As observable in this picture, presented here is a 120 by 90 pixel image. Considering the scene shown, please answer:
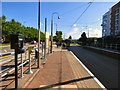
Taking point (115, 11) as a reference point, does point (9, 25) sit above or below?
below

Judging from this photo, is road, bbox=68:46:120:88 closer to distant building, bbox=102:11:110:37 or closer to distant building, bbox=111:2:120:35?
distant building, bbox=111:2:120:35

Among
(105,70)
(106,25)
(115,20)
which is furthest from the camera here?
(106,25)

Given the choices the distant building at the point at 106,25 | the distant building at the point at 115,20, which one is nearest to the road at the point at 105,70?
A: the distant building at the point at 115,20

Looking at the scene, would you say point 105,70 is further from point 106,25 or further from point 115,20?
point 106,25

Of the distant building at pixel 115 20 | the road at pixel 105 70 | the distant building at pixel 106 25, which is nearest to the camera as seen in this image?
the road at pixel 105 70

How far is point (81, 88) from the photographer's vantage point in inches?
369

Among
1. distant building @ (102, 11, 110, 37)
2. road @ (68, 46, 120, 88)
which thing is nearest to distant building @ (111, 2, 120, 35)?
distant building @ (102, 11, 110, 37)

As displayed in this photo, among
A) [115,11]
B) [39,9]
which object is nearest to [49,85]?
[39,9]

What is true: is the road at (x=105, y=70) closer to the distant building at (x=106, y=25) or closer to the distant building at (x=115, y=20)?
the distant building at (x=115, y=20)

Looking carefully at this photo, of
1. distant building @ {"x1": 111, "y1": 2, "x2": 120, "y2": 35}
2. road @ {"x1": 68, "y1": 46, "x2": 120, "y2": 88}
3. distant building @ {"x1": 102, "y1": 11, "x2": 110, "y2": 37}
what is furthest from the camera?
distant building @ {"x1": 102, "y1": 11, "x2": 110, "y2": 37}

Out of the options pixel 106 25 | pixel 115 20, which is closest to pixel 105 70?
pixel 115 20

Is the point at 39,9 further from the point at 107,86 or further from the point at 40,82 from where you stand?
the point at 107,86

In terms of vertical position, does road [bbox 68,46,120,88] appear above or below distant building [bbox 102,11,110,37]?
below

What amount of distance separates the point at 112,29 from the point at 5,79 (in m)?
116
